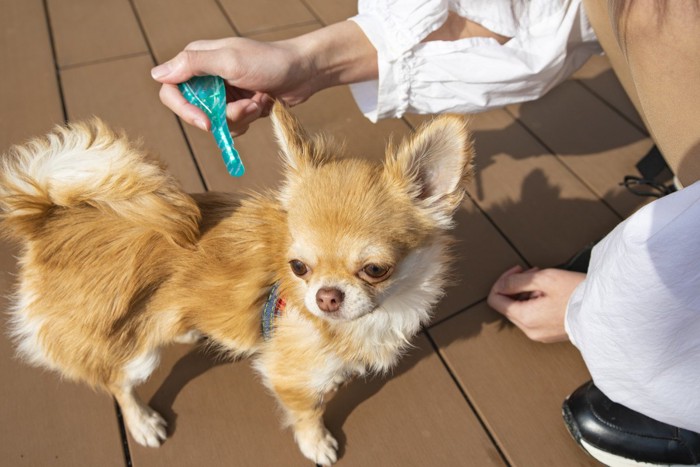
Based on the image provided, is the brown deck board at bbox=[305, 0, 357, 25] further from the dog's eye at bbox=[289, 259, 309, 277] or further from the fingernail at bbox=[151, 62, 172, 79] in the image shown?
the dog's eye at bbox=[289, 259, 309, 277]

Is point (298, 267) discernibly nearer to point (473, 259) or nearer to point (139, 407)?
point (139, 407)

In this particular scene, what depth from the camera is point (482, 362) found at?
165 cm

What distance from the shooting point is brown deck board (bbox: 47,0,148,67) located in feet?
8.40

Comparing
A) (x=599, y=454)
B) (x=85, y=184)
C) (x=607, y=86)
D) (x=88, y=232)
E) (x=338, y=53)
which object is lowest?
(x=599, y=454)

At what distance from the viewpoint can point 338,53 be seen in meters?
1.70

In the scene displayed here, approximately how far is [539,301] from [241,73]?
1.18 meters

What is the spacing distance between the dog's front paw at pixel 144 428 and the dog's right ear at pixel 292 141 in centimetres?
86

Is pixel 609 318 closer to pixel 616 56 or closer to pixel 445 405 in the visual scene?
pixel 445 405

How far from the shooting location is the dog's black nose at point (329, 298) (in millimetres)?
1150

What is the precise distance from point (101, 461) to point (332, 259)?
→ 0.94m

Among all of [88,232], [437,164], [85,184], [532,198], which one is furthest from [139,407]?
[532,198]

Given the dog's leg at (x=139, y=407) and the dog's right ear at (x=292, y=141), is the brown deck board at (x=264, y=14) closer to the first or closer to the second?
the dog's right ear at (x=292, y=141)

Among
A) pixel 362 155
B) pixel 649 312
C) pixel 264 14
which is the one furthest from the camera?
pixel 264 14

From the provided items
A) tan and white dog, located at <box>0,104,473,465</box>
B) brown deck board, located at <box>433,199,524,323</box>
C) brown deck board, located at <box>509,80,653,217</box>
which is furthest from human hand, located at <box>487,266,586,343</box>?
brown deck board, located at <box>509,80,653,217</box>
